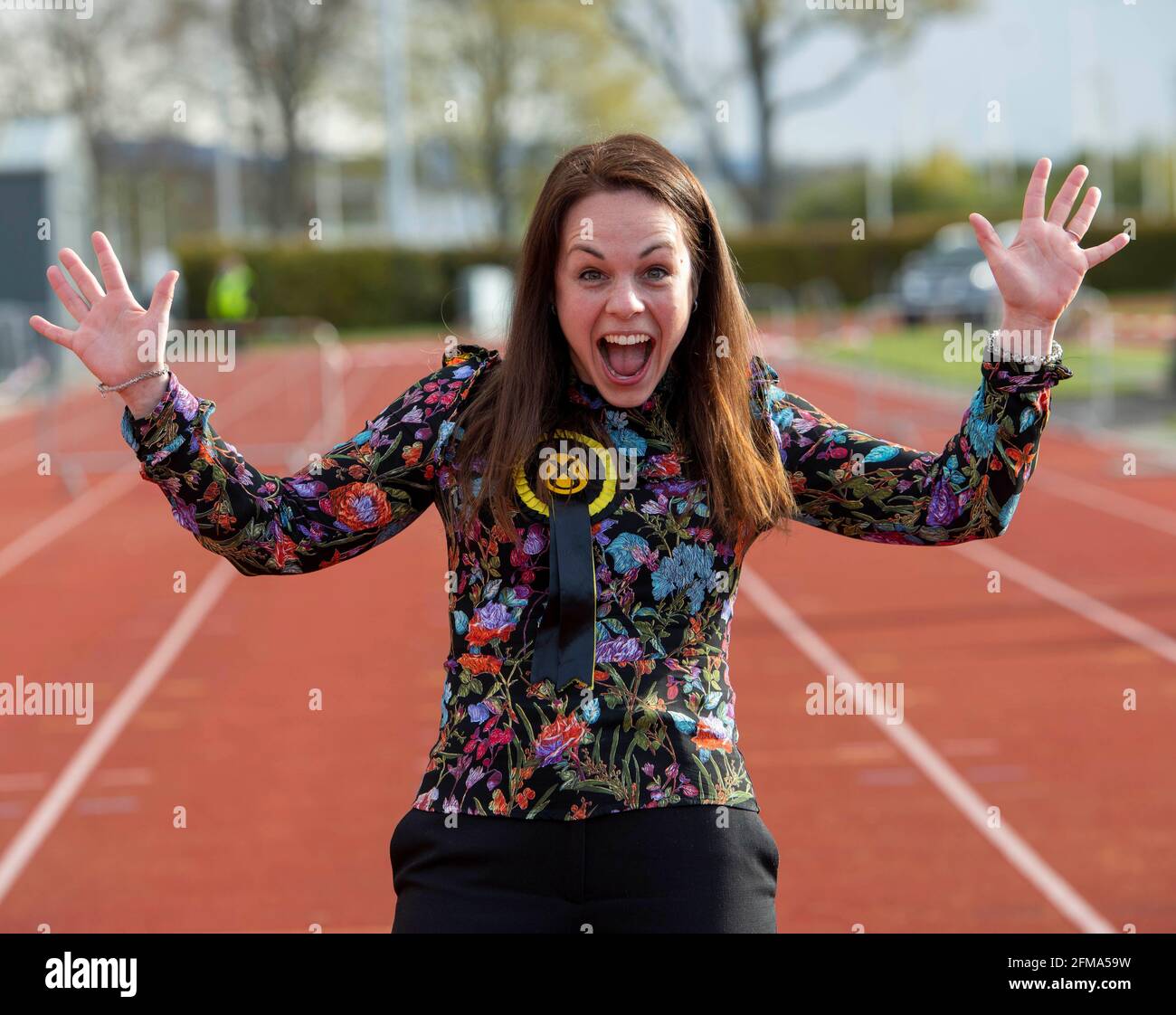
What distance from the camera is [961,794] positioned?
5613mm

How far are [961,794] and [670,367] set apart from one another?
3664mm

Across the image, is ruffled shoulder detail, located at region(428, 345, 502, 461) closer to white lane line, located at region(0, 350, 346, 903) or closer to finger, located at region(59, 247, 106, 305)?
finger, located at region(59, 247, 106, 305)

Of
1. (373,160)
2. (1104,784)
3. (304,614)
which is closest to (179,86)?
(373,160)

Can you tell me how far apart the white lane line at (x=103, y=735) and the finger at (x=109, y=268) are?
3.15m

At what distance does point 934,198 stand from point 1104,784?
52.2m

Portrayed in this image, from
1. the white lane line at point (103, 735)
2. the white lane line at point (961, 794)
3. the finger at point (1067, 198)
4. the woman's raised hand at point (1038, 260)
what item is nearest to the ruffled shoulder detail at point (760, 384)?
the woman's raised hand at point (1038, 260)

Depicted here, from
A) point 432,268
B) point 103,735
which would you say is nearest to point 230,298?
point 432,268

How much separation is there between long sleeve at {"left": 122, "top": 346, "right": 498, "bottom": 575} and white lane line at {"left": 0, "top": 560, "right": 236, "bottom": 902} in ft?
10.3

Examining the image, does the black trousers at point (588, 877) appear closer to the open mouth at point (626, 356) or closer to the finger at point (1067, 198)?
the open mouth at point (626, 356)

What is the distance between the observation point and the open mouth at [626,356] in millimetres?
2271

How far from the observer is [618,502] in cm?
223

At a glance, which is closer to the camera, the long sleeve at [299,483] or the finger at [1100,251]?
the long sleeve at [299,483]

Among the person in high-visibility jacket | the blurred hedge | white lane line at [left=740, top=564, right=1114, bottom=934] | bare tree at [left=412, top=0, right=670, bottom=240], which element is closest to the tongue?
white lane line at [left=740, top=564, right=1114, bottom=934]

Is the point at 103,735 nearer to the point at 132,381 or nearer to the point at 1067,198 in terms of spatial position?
the point at 132,381
